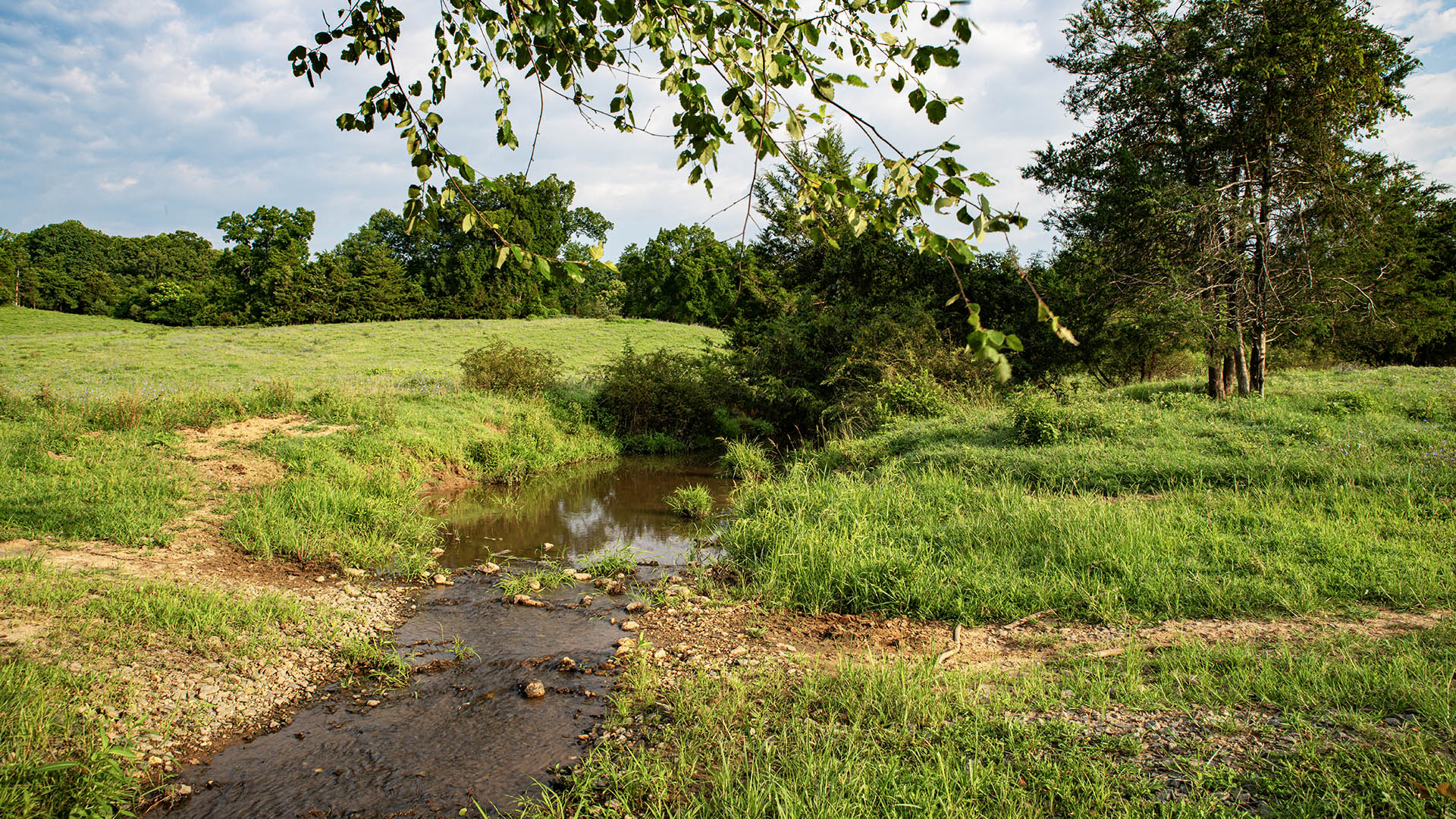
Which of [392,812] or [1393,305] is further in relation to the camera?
[1393,305]

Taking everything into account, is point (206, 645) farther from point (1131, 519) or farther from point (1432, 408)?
point (1432, 408)

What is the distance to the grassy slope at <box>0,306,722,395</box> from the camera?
18.1 metres

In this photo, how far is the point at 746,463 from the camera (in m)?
13.6

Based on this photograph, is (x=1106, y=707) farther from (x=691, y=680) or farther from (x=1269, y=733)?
(x=691, y=680)

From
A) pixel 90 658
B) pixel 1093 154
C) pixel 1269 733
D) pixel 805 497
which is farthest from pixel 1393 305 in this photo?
pixel 90 658

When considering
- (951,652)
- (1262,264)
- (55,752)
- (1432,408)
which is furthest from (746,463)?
(1432,408)

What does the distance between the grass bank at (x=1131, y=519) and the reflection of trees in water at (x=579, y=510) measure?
1.95 m

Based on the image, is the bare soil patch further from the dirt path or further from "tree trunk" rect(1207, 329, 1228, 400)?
"tree trunk" rect(1207, 329, 1228, 400)

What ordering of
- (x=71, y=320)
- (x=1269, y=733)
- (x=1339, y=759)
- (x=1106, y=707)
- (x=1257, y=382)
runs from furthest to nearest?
(x=71, y=320) < (x=1257, y=382) < (x=1106, y=707) < (x=1269, y=733) < (x=1339, y=759)

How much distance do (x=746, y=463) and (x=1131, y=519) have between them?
7.72 m

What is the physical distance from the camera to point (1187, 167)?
1448cm

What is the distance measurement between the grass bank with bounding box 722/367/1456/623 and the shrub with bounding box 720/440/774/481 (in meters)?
1.50

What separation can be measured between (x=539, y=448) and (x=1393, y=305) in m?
20.6

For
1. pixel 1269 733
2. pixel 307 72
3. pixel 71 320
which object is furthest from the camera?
pixel 71 320
